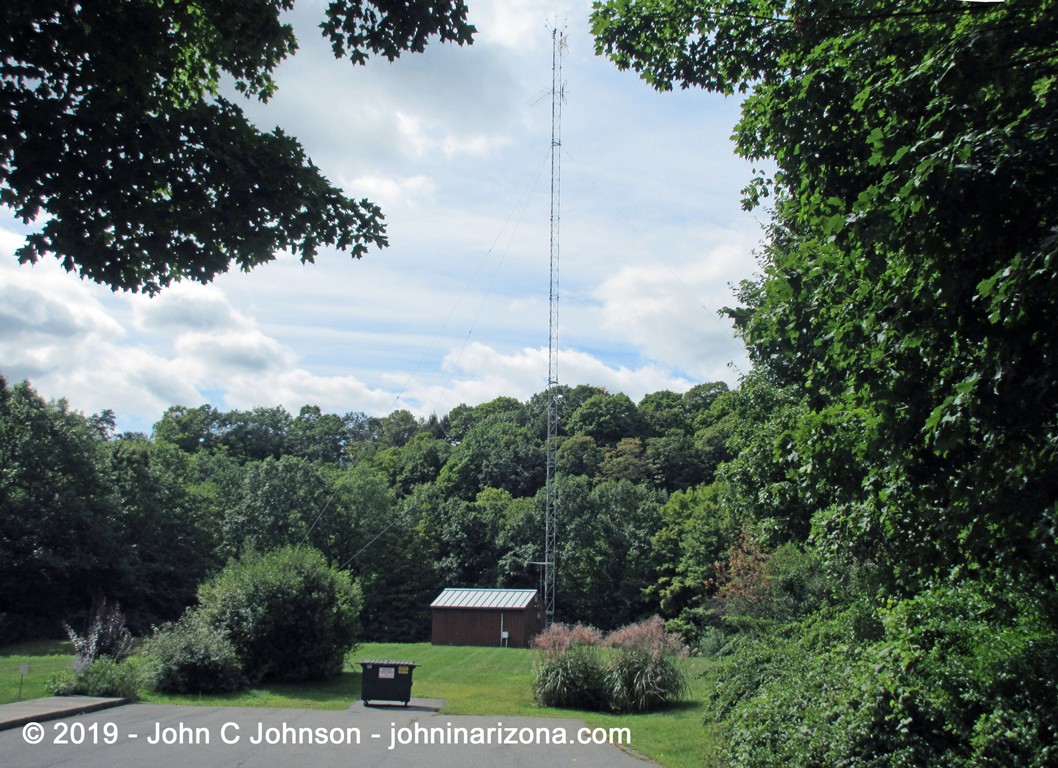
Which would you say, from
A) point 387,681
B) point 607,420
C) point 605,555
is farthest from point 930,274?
point 607,420

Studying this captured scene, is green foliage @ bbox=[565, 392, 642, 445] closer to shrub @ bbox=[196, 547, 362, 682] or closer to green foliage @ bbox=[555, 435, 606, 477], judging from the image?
green foliage @ bbox=[555, 435, 606, 477]

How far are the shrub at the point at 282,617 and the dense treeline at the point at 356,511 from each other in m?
13.1

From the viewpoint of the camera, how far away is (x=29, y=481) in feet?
111

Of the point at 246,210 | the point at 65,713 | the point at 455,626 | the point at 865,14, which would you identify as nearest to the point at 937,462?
the point at 865,14

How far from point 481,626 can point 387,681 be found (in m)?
21.4

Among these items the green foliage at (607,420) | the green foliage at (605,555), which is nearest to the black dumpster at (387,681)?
the green foliage at (605,555)

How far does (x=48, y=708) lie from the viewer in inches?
490

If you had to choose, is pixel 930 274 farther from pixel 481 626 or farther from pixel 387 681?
pixel 481 626

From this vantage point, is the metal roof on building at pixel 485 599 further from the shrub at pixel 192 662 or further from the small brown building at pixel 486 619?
the shrub at pixel 192 662

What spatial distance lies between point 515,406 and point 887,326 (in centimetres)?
10543

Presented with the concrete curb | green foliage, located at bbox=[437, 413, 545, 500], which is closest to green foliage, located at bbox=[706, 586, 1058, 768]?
the concrete curb

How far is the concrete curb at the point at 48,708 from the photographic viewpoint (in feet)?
37.3

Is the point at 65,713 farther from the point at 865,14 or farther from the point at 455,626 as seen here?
the point at 455,626

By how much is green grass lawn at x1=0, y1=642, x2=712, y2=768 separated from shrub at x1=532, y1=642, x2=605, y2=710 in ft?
1.58
